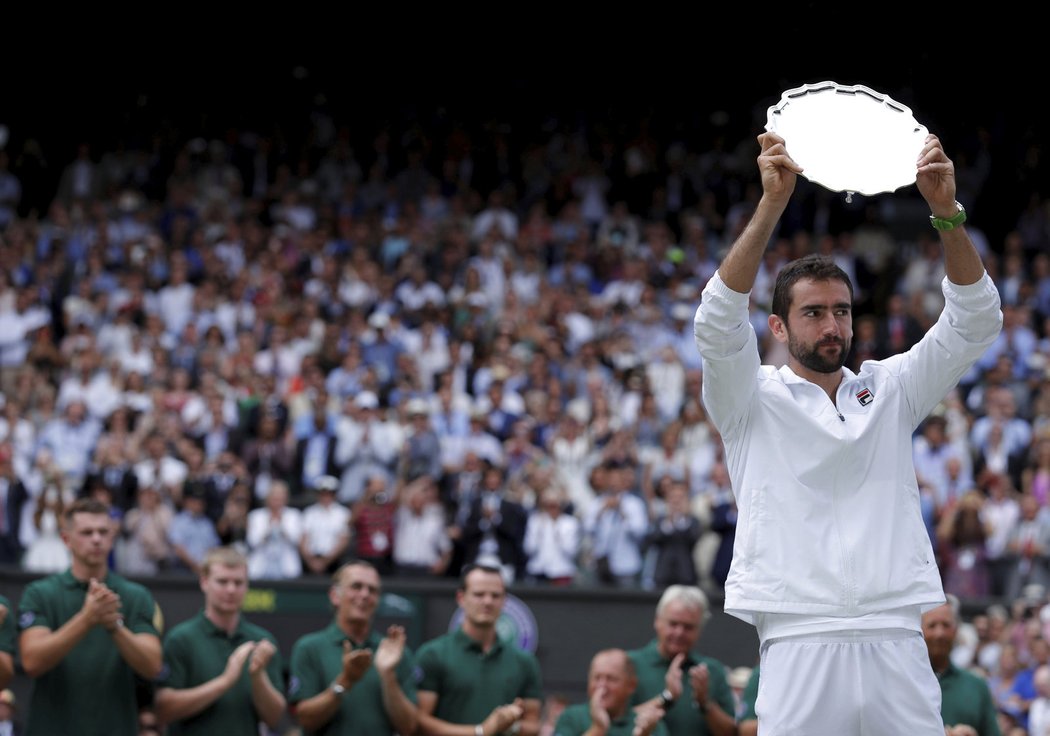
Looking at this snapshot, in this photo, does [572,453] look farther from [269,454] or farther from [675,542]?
[269,454]

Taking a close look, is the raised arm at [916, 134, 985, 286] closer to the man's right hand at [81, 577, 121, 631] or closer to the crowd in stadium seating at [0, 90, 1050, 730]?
the man's right hand at [81, 577, 121, 631]

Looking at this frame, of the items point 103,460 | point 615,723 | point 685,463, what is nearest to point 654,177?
point 685,463

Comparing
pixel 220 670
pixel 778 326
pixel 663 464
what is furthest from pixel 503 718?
pixel 663 464

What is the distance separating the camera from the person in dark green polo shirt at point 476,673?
8375mm

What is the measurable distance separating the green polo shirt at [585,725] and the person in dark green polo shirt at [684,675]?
13cm

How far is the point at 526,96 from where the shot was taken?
977 inches

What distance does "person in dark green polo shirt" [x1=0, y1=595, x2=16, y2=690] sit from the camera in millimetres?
7426

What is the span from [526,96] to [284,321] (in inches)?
312

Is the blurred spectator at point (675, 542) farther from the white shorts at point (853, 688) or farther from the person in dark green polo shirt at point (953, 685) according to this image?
the white shorts at point (853, 688)

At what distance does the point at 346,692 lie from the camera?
8.12 m

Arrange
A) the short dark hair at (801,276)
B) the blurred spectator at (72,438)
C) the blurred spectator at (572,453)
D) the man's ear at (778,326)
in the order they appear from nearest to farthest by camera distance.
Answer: the short dark hair at (801,276), the man's ear at (778,326), the blurred spectator at (572,453), the blurred spectator at (72,438)

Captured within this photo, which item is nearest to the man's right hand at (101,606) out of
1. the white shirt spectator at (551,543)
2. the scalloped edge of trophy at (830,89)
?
the scalloped edge of trophy at (830,89)

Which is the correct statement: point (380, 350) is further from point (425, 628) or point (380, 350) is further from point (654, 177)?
point (654, 177)

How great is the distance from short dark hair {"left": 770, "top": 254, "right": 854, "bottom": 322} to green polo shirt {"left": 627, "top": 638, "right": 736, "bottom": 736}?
361 cm
